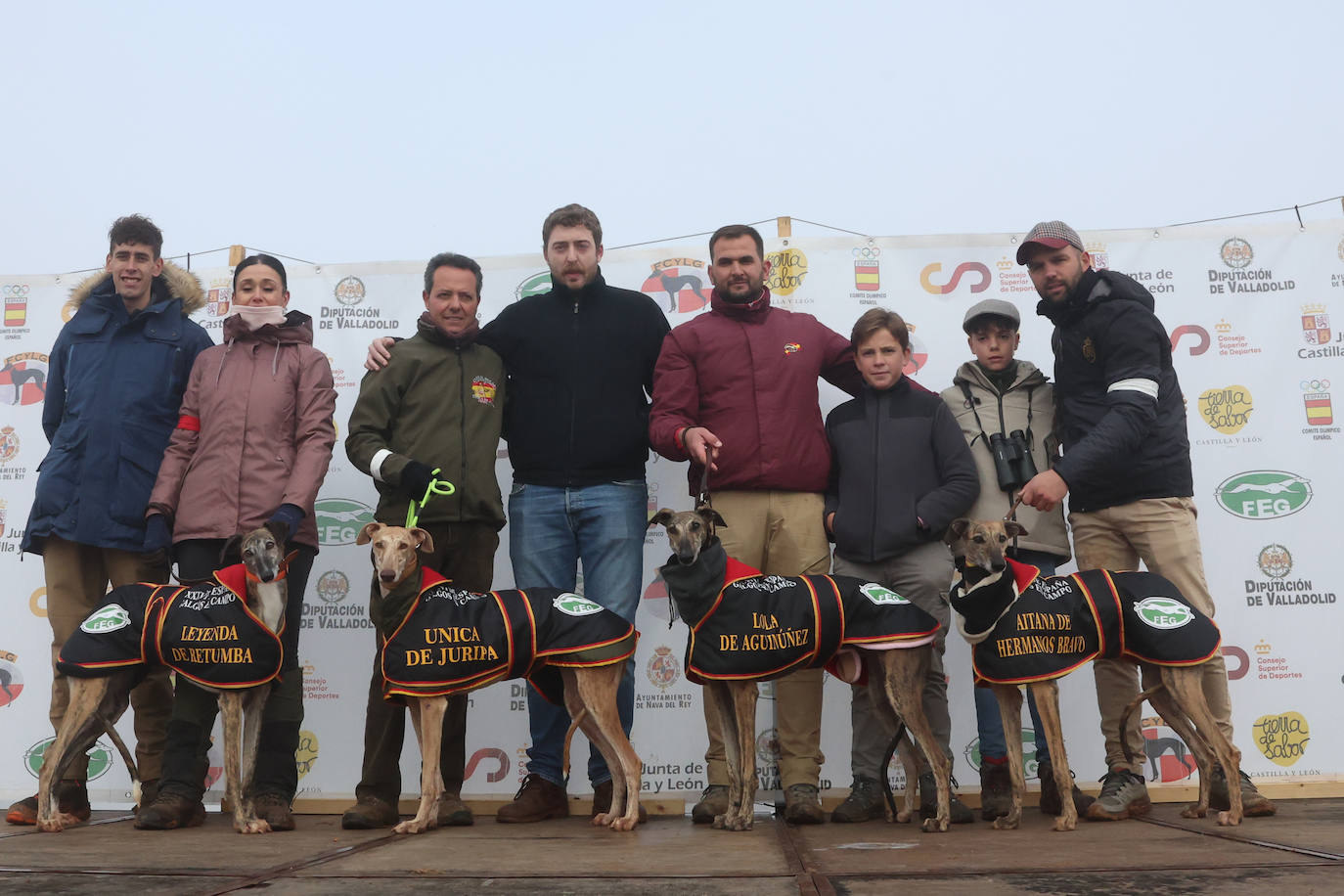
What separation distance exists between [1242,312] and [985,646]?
121 inches

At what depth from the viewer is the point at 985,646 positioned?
4.27 metres

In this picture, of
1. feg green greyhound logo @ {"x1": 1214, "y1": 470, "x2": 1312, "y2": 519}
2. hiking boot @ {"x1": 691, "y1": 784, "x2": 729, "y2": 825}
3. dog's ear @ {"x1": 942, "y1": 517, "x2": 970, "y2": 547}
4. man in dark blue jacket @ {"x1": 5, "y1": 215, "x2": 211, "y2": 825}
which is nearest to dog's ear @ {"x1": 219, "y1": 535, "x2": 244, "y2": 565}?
man in dark blue jacket @ {"x1": 5, "y1": 215, "x2": 211, "y2": 825}

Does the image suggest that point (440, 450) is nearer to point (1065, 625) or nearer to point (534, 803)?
point (534, 803)

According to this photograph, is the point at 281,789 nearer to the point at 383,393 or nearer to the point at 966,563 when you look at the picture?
the point at 383,393

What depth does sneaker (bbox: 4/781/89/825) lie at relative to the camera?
4.76m

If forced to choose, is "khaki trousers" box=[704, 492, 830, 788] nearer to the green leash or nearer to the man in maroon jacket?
the man in maroon jacket

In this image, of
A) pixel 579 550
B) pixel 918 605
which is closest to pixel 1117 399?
pixel 918 605

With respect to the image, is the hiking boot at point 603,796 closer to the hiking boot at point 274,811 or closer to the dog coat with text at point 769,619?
the dog coat with text at point 769,619

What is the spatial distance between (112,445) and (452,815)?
2.54 metres

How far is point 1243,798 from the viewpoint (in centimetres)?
437

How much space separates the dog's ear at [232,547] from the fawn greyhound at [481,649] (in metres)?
0.59

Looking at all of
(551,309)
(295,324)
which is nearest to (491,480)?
(551,309)

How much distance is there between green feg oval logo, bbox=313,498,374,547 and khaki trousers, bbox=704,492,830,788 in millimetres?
2438

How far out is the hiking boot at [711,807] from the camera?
15.0ft
